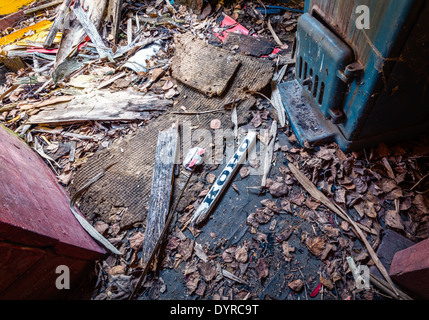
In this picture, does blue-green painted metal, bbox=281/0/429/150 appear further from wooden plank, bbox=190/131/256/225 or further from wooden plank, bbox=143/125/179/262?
wooden plank, bbox=143/125/179/262

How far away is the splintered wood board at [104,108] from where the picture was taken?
3.43 meters

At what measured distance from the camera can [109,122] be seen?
3.42 metres

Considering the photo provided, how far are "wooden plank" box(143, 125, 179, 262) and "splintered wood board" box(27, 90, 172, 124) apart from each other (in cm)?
58

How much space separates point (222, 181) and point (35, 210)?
1.65m

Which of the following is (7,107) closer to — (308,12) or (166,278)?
(166,278)

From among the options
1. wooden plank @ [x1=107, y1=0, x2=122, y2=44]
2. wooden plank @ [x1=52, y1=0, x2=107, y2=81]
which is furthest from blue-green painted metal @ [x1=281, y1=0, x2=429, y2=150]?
wooden plank @ [x1=52, y1=0, x2=107, y2=81]

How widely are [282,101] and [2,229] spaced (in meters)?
2.98

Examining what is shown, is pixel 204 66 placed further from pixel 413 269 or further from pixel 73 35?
pixel 413 269

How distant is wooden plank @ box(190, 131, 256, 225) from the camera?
253 centimetres

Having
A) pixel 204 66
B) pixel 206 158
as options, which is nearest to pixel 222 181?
pixel 206 158

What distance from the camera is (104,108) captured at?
3516 millimetres

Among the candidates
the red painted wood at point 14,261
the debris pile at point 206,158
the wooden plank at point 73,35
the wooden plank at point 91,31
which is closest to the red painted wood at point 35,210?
the red painted wood at point 14,261

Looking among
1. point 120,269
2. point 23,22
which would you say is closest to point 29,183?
point 120,269

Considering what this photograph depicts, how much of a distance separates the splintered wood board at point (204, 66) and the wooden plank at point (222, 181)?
3.04 feet
